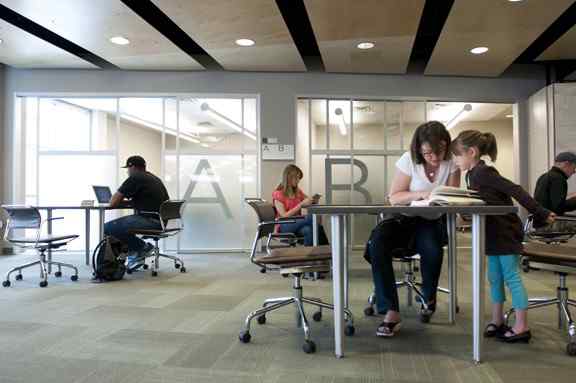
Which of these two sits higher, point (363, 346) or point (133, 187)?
point (133, 187)

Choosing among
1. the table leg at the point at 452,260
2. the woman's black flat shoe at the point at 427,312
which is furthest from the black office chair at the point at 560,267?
the woman's black flat shoe at the point at 427,312

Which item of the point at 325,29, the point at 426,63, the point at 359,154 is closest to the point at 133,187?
the point at 325,29

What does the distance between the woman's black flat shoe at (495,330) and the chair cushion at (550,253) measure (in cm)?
41

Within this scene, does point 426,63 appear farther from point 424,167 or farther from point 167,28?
point 424,167

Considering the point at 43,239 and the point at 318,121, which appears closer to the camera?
the point at 43,239

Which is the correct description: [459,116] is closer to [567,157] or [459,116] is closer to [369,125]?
[369,125]

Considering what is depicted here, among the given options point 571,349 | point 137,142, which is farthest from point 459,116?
point 571,349

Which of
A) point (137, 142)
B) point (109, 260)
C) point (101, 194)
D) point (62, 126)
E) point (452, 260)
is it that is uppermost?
point (62, 126)

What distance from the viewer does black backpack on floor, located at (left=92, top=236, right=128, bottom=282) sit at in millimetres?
4043

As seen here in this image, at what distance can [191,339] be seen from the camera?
2.31 m

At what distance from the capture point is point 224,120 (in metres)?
6.49

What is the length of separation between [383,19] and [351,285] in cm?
285

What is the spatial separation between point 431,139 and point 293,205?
2236mm

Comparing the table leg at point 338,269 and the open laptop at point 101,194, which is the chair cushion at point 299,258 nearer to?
the table leg at point 338,269
